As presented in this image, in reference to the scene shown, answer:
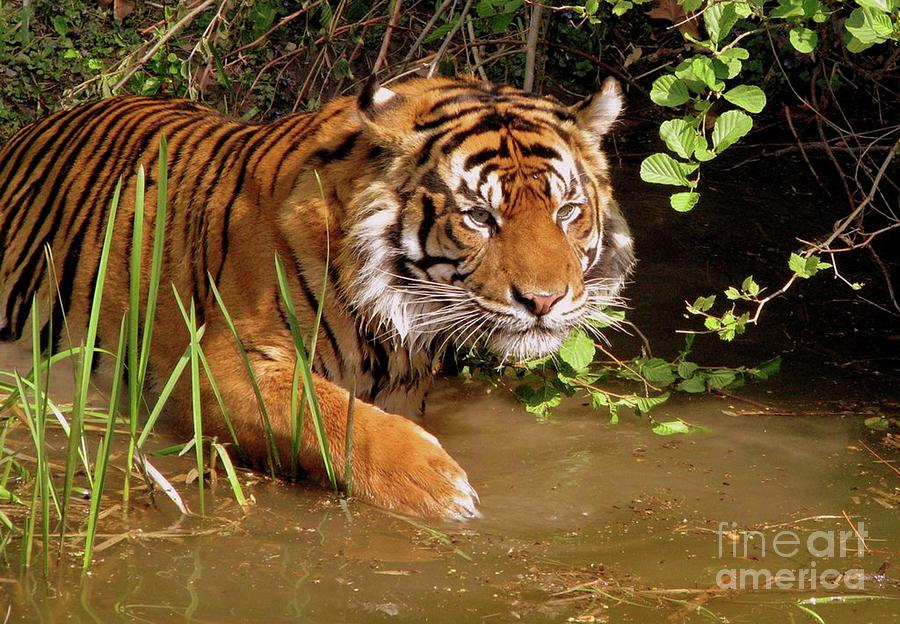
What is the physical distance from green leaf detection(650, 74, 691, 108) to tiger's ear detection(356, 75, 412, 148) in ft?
2.18

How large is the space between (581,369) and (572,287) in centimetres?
47

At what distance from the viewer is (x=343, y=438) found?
3.29 metres

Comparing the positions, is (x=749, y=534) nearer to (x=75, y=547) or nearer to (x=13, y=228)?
(x=75, y=547)

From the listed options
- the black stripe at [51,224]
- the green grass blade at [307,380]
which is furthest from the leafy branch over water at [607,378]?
the black stripe at [51,224]

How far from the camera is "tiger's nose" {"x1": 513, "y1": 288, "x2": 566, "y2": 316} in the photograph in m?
3.23

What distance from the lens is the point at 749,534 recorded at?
3.13 metres

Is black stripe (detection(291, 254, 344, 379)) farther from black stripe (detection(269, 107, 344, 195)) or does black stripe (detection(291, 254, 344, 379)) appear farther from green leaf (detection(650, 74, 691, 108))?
green leaf (detection(650, 74, 691, 108))

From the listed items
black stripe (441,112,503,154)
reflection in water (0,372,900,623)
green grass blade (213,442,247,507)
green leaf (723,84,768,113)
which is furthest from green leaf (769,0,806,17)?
green grass blade (213,442,247,507)

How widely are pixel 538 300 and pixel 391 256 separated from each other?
44cm

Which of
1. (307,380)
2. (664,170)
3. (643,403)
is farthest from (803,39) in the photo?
(307,380)

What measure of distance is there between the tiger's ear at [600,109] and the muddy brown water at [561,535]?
0.95 metres

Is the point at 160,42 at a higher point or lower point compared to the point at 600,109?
higher

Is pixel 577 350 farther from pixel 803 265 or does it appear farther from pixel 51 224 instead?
pixel 51 224

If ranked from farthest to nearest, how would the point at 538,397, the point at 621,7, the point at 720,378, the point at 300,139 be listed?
the point at 720,378, the point at 538,397, the point at 300,139, the point at 621,7
